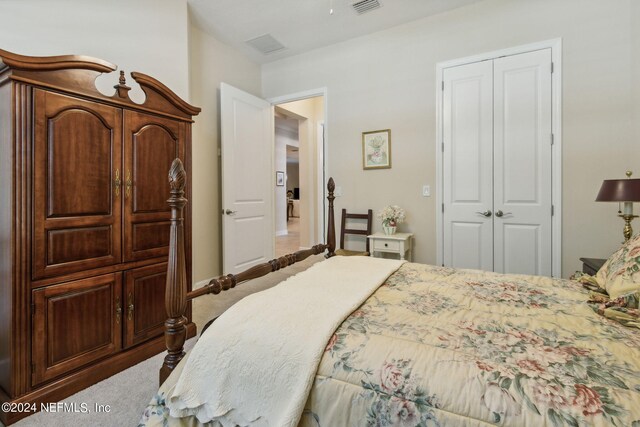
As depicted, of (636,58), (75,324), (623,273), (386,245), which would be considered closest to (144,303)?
(75,324)

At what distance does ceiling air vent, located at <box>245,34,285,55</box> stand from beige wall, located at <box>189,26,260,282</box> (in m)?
0.31

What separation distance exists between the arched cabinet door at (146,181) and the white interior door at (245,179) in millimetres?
1357

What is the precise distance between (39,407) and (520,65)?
14.0ft

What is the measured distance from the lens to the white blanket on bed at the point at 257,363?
0.90 m

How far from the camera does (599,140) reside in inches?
103

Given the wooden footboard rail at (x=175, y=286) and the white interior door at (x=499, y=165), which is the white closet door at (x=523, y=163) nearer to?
the white interior door at (x=499, y=165)

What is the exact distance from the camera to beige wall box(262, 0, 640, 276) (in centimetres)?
258

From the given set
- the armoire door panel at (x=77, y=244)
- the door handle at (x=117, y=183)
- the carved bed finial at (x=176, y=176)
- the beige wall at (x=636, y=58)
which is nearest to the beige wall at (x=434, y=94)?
the beige wall at (x=636, y=58)

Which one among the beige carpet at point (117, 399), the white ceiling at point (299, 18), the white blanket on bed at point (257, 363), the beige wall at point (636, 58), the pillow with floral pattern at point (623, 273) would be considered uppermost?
the white ceiling at point (299, 18)

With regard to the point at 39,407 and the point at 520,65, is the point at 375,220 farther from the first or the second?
the point at 39,407

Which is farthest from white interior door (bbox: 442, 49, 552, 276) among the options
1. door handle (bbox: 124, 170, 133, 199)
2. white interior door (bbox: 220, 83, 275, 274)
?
door handle (bbox: 124, 170, 133, 199)

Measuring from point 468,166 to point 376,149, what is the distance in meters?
1.02

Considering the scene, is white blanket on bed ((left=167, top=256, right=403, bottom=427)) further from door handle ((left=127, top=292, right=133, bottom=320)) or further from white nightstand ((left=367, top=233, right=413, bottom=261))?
white nightstand ((left=367, top=233, right=413, bottom=261))

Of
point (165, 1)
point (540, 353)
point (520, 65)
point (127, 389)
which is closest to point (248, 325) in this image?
point (540, 353)
